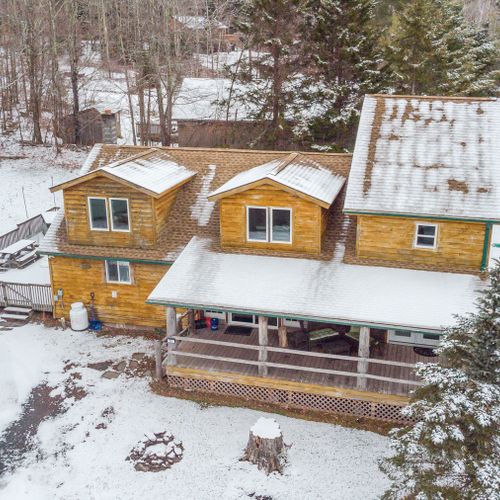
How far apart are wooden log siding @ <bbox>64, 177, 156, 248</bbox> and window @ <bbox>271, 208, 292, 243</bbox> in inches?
163

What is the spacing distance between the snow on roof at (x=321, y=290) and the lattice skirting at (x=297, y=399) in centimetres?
258

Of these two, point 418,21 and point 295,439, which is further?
point 418,21

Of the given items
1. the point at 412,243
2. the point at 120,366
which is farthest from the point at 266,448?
the point at 412,243

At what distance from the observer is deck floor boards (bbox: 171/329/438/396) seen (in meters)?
15.3

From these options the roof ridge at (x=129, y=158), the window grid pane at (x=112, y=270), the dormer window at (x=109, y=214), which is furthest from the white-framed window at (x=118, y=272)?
the roof ridge at (x=129, y=158)

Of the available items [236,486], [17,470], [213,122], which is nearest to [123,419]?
[17,470]

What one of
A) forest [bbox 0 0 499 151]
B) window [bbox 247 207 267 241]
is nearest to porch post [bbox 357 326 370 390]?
window [bbox 247 207 267 241]

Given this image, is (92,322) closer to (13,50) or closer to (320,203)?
(320,203)

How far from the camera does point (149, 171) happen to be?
19.0 meters

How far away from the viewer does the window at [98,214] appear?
18562 mm

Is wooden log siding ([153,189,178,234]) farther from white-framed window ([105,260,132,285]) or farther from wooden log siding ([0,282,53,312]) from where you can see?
wooden log siding ([0,282,53,312])

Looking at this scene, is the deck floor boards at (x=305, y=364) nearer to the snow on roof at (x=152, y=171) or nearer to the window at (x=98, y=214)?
the window at (x=98, y=214)

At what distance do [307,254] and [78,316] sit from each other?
28.2ft

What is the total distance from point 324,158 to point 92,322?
33.9 feet
